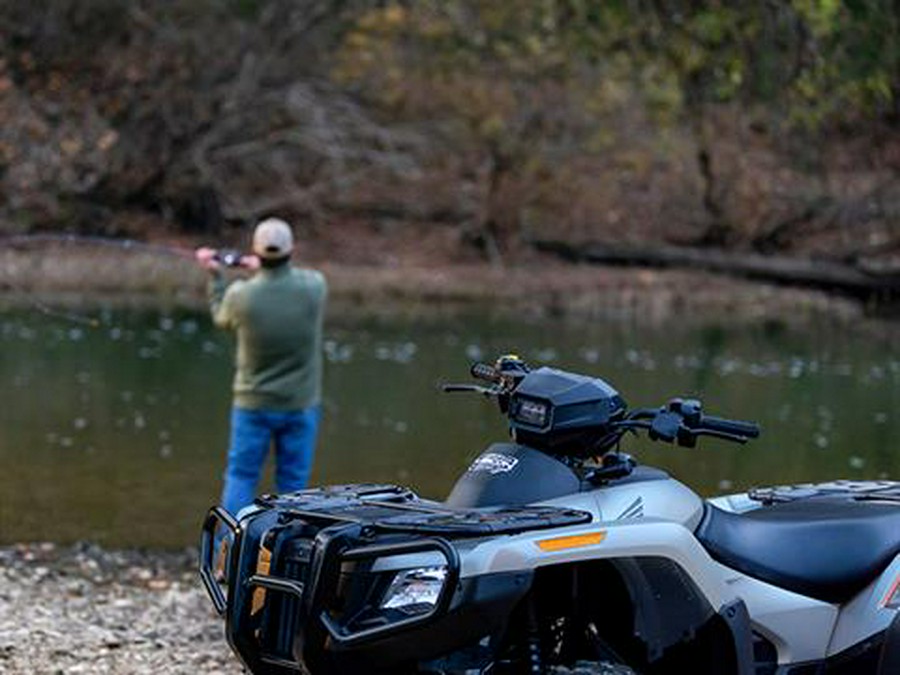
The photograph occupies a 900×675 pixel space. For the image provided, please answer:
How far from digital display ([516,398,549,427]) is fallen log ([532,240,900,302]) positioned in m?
21.5

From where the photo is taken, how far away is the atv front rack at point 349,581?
440cm

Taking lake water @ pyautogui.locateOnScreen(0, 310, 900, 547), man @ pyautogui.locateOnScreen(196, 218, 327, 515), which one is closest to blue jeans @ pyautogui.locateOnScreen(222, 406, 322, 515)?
man @ pyautogui.locateOnScreen(196, 218, 327, 515)

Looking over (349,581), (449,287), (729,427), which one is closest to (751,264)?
(449,287)

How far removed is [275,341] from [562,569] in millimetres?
5032

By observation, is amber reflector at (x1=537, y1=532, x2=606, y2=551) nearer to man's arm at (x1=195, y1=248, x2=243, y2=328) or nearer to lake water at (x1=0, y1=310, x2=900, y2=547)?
man's arm at (x1=195, y1=248, x2=243, y2=328)

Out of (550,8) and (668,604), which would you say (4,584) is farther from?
(550,8)

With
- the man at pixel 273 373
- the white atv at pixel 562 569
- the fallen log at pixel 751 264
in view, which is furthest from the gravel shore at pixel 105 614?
the fallen log at pixel 751 264

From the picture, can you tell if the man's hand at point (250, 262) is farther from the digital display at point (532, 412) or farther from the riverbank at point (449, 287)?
the riverbank at point (449, 287)

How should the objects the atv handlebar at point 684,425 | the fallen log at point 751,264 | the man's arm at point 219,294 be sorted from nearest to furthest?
the atv handlebar at point 684,425
the man's arm at point 219,294
the fallen log at point 751,264

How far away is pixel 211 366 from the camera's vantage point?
1828 cm

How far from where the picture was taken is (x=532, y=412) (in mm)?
4871

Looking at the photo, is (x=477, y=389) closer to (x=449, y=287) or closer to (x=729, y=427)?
(x=729, y=427)

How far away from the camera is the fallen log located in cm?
2580

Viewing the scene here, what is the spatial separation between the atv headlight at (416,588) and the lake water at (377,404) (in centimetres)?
629
